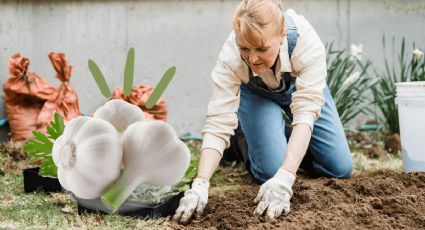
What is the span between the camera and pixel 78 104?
4.14 metres

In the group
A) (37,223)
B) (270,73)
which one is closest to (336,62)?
(270,73)

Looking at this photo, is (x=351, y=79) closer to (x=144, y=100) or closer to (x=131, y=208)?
(x=144, y=100)

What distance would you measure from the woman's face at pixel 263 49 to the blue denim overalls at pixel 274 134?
1.93 feet

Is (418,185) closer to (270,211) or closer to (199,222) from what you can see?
(270,211)

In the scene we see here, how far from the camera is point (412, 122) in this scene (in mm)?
3146

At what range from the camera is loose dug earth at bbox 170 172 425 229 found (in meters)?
2.27

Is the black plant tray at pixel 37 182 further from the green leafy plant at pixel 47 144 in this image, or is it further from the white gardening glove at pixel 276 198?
the white gardening glove at pixel 276 198

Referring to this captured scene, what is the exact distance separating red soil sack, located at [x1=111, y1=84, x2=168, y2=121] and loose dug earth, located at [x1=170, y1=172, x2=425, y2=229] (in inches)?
54.7

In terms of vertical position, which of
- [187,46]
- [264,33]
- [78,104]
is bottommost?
[78,104]

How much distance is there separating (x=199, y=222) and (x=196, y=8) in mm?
2352

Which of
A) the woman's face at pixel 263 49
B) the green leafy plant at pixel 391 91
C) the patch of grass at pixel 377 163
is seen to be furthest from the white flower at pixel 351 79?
the woman's face at pixel 263 49

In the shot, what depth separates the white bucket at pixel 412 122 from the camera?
10.1 ft

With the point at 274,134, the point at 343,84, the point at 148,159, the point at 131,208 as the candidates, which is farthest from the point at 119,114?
the point at 343,84

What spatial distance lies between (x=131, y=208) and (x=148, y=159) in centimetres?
19
